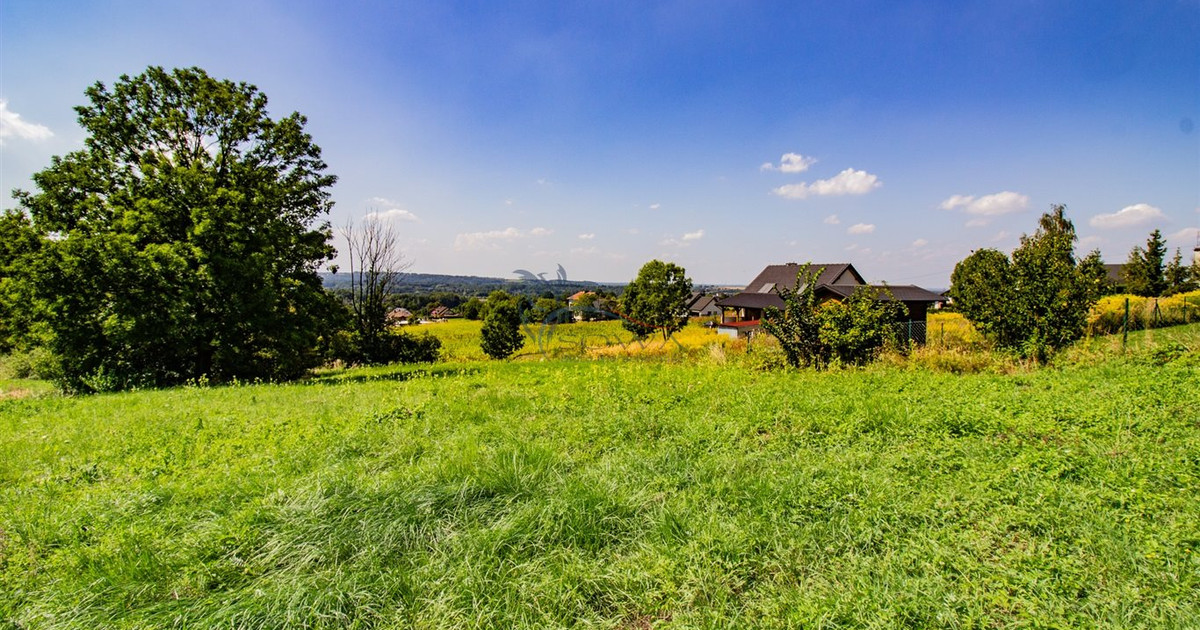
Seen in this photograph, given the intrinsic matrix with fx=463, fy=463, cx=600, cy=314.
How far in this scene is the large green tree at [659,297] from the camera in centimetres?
4222

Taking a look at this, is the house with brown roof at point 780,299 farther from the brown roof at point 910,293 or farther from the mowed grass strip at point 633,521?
the mowed grass strip at point 633,521

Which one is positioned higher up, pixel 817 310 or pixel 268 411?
Result: pixel 817 310

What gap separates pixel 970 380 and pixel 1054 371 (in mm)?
2107

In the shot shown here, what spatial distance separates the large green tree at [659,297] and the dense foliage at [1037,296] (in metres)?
30.7

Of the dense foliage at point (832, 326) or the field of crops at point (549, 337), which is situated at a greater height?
the dense foliage at point (832, 326)

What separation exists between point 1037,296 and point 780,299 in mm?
18822

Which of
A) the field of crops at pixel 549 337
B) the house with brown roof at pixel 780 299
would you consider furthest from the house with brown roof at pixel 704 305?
the field of crops at pixel 549 337

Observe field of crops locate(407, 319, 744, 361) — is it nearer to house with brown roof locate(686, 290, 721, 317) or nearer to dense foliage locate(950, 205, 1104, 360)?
dense foliage locate(950, 205, 1104, 360)

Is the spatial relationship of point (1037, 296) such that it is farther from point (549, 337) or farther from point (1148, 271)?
point (1148, 271)

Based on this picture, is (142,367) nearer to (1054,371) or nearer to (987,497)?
(987,497)

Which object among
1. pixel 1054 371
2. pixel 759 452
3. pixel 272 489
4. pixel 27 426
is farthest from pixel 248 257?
pixel 1054 371

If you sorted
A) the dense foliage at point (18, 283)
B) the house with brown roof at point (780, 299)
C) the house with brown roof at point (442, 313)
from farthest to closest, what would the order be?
1. the house with brown roof at point (442, 313)
2. the house with brown roof at point (780, 299)
3. the dense foliage at point (18, 283)

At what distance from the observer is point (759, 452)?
458 centimetres

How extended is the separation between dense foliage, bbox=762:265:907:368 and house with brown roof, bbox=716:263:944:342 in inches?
409
